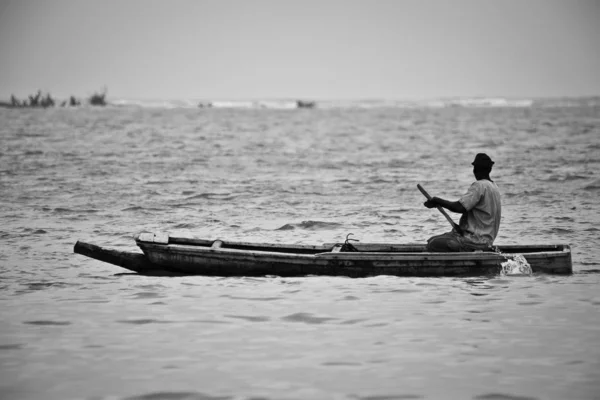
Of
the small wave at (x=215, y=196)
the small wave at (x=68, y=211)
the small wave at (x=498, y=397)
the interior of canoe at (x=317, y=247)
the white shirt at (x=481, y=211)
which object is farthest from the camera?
the small wave at (x=215, y=196)

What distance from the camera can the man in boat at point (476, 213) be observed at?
424 inches

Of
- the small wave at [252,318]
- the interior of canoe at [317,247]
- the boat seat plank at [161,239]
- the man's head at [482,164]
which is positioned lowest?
the small wave at [252,318]

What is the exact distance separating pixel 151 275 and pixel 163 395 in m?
4.95

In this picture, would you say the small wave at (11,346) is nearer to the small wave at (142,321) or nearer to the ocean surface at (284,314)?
the ocean surface at (284,314)

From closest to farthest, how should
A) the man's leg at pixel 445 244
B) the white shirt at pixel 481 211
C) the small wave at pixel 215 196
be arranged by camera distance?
the white shirt at pixel 481 211 < the man's leg at pixel 445 244 < the small wave at pixel 215 196

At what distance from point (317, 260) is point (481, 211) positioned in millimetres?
2248

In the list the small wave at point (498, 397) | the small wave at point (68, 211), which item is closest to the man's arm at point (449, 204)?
the small wave at point (498, 397)

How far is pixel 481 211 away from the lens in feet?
36.1

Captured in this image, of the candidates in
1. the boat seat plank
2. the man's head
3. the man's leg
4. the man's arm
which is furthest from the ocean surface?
the man's head

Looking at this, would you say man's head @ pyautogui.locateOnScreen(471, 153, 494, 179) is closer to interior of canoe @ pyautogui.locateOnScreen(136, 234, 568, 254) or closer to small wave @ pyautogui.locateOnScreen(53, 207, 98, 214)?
interior of canoe @ pyautogui.locateOnScreen(136, 234, 568, 254)

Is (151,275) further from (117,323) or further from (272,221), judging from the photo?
(272,221)

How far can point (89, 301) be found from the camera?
401 inches

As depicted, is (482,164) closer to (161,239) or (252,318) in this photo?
(252,318)

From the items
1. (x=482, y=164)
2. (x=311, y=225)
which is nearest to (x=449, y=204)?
(x=482, y=164)
